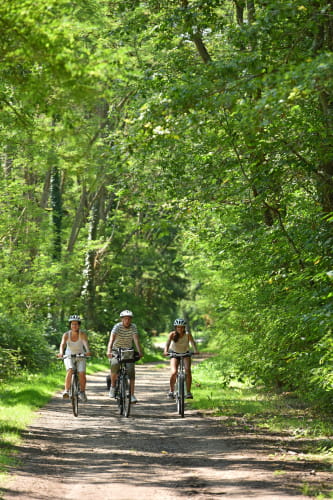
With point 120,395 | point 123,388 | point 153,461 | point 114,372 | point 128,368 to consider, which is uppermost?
point 128,368

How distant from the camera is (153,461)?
28.2 ft

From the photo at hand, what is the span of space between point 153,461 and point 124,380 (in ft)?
14.7

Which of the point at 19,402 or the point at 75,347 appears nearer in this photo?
the point at 75,347

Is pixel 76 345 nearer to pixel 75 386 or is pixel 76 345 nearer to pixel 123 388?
pixel 75 386

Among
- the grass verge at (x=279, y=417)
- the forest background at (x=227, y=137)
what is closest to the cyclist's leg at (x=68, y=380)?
the grass verge at (x=279, y=417)

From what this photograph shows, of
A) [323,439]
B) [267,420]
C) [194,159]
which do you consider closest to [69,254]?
[194,159]

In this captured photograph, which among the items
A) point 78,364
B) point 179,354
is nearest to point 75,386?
point 78,364

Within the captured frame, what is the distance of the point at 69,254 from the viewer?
1220 inches

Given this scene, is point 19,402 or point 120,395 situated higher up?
point 120,395

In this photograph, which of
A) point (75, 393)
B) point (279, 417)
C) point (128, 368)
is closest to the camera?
point (279, 417)

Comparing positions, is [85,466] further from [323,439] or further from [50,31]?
[50,31]

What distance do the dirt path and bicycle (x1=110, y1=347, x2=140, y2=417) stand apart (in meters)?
0.31

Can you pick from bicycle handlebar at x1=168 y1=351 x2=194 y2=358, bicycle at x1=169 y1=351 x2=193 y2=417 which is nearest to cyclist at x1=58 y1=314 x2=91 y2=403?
bicycle handlebar at x1=168 y1=351 x2=194 y2=358

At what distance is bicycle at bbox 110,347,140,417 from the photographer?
42.7 feet
